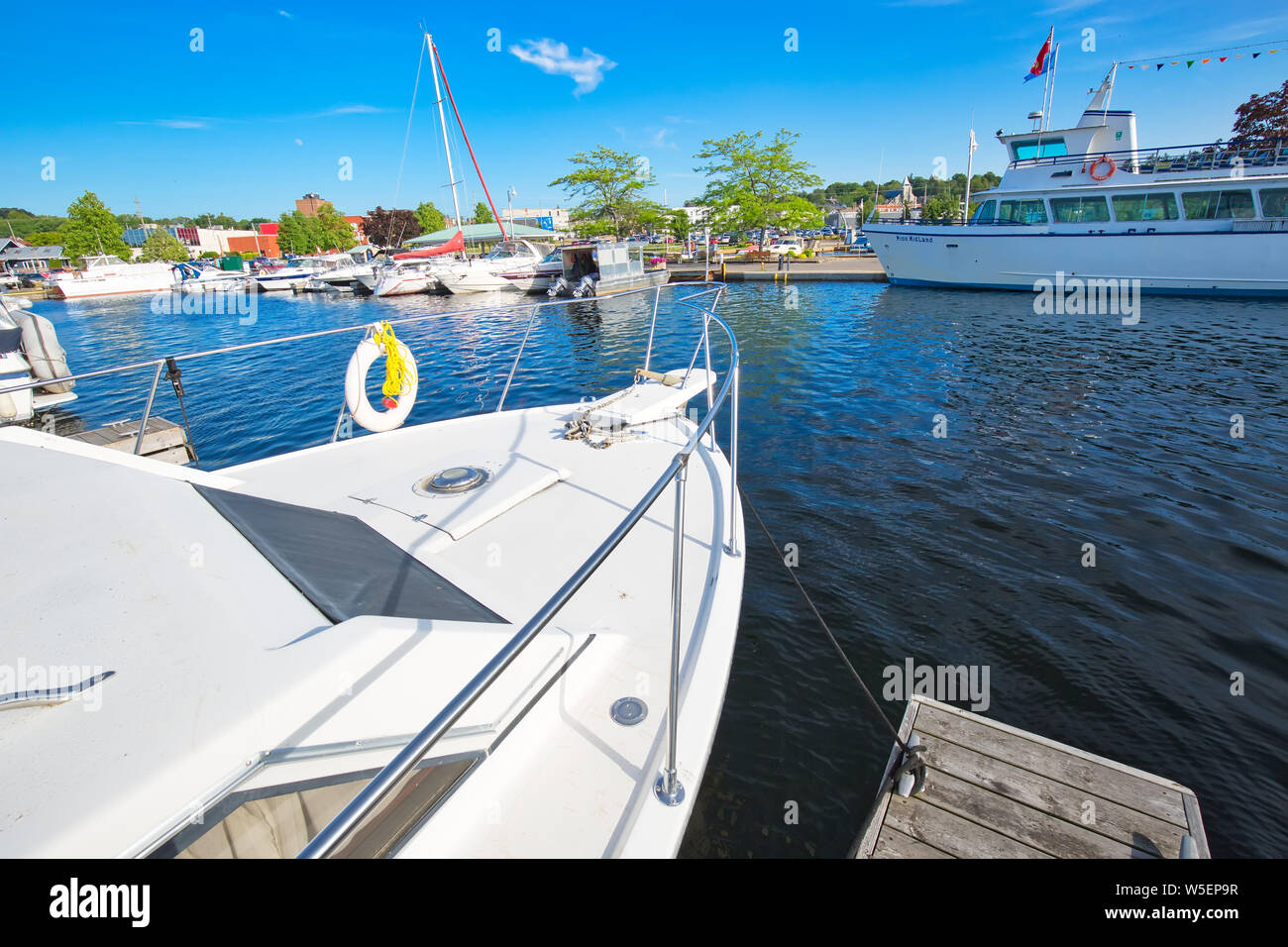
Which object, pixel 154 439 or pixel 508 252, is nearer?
pixel 154 439

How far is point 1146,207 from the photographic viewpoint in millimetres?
21906

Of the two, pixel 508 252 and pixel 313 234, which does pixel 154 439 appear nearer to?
pixel 508 252

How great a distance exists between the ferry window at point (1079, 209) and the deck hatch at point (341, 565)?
3066cm

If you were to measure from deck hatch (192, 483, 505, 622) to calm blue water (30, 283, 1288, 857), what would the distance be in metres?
1.95

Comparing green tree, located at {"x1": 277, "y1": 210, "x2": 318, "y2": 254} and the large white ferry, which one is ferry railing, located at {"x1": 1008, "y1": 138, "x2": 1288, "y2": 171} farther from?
green tree, located at {"x1": 277, "y1": 210, "x2": 318, "y2": 254}

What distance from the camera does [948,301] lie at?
2247 centimetres

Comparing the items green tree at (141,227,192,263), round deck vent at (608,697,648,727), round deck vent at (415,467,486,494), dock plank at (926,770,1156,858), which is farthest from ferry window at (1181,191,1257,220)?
green tree at (141,227,192,263)

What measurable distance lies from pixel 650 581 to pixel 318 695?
1.72m

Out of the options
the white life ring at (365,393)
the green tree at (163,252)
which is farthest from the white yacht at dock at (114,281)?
the white life ring at (365,393)

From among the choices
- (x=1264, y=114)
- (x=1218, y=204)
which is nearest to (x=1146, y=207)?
(x=1218, y=204)

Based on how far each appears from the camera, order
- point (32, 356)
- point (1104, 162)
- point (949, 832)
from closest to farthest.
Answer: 1. point (949, 832)
2. point (32, 356)
3. point (1104, 162)

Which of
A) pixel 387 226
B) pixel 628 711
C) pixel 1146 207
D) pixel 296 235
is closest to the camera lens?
pixel 628 711

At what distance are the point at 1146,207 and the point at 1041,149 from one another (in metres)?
5.28

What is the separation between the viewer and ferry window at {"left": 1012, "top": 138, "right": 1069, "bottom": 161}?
79.8 feet
